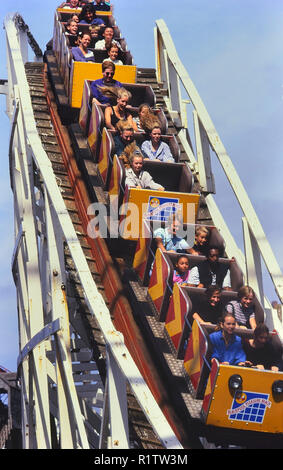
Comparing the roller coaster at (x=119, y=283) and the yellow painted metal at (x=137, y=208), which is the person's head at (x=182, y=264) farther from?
the yellow painted metal at (x=137, y=208)

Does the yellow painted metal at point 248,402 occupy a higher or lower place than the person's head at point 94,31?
lower

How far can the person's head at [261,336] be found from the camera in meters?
8.77

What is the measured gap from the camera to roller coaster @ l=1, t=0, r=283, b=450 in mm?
8352

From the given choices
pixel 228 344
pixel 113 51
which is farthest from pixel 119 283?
pixel 113 51

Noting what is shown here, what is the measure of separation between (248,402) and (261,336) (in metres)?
0.67

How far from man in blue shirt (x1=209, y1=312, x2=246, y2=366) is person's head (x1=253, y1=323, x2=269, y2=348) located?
0.52 feet

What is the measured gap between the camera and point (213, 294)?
9195 millimetres

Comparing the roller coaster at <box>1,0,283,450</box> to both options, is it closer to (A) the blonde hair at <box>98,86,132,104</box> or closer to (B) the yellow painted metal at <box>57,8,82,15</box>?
(A) the blonde hair at <box>98,86,132,104</box>

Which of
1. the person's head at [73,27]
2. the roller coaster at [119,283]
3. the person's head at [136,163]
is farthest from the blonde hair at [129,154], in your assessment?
the person's head at [73,27]

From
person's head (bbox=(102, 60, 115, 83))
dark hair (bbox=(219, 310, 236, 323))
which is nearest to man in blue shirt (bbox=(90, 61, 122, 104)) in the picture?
person's head (bbox=(102, 60, 115, 83))

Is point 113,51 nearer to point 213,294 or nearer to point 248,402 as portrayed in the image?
point 213,294

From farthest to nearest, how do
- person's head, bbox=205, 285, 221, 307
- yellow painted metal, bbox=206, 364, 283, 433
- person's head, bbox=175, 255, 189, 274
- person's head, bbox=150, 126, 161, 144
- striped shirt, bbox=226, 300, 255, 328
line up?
person's head, bbox=150, 126, 161, 144 → person's head, bbox=175, 255, 189, 274 → striped shirt, bbox=226, 300, 255, 328 → person's head, bbox=205, 285, 221, 307 → yellow painted metal, bbox=206, 364, 283, 433
